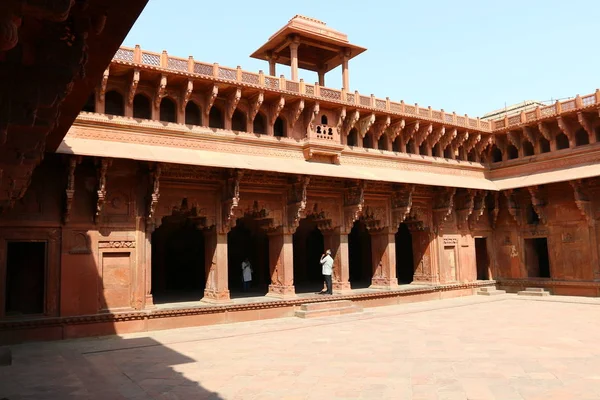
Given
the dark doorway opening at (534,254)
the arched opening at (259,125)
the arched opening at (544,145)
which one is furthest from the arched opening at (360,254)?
the arched opening at (259,125)

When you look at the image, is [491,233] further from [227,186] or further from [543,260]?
[227,186]

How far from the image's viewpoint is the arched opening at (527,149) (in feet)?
65.1

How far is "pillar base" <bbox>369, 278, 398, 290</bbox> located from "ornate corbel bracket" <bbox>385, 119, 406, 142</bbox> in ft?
16.7

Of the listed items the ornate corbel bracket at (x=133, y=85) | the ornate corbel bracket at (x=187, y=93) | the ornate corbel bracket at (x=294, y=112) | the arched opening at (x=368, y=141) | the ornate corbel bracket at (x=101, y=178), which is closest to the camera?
the ornate corbel bracket at (x=101, y=178)

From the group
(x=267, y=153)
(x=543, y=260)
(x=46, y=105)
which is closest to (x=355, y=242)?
(x=543, y=260)

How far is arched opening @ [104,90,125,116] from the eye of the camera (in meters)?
13.0

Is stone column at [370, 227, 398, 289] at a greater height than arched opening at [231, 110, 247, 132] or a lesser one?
lesser

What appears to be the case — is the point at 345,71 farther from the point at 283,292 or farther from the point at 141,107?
the point at 283,292

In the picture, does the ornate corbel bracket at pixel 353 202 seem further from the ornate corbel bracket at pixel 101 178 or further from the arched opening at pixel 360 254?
the ornate corbel bracket at pixel 101 178

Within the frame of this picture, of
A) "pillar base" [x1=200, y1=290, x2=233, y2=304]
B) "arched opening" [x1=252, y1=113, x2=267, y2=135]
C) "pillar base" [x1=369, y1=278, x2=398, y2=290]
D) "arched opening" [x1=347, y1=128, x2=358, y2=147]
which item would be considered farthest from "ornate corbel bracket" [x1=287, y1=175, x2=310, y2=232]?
"pillar base" [x1=369, y1=278, x2=398, y2=290]

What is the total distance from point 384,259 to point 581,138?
8.91m

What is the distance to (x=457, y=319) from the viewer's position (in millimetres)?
13180

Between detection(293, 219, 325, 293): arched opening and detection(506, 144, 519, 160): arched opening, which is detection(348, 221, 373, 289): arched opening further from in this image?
detection(506, 144, 519, 160): arched opening

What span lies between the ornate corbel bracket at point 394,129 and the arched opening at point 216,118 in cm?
636
